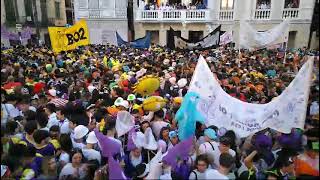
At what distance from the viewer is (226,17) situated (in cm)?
2455

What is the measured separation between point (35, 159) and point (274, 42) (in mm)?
9756

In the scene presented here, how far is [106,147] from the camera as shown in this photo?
4.04 m

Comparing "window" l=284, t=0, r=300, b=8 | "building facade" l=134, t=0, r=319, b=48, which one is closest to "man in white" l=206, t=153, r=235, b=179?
"building facade" l=134, t=0, r=319, b=48

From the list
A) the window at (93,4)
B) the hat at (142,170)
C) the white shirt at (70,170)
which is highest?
the window at (93,4)

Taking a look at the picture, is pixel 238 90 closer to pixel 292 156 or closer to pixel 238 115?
pixel 238 115

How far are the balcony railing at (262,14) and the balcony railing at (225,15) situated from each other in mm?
1813

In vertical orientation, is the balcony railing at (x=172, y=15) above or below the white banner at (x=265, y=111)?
above

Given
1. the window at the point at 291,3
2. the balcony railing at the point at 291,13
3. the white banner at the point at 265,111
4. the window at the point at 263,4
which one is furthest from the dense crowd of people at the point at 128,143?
the window at the point at 291,3

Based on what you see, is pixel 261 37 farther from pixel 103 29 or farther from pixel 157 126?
pixel 103 29

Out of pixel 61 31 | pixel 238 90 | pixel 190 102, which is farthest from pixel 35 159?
pixel 61 31

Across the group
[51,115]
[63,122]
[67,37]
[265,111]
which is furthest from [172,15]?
[265,111]

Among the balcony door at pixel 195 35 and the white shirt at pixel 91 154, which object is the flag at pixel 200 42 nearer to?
the white shirt at pixel 91 154

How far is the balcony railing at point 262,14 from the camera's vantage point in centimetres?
2314

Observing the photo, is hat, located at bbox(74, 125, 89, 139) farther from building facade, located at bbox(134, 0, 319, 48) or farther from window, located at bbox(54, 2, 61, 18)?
window, located at bbox(54, 2, 61, 18)
